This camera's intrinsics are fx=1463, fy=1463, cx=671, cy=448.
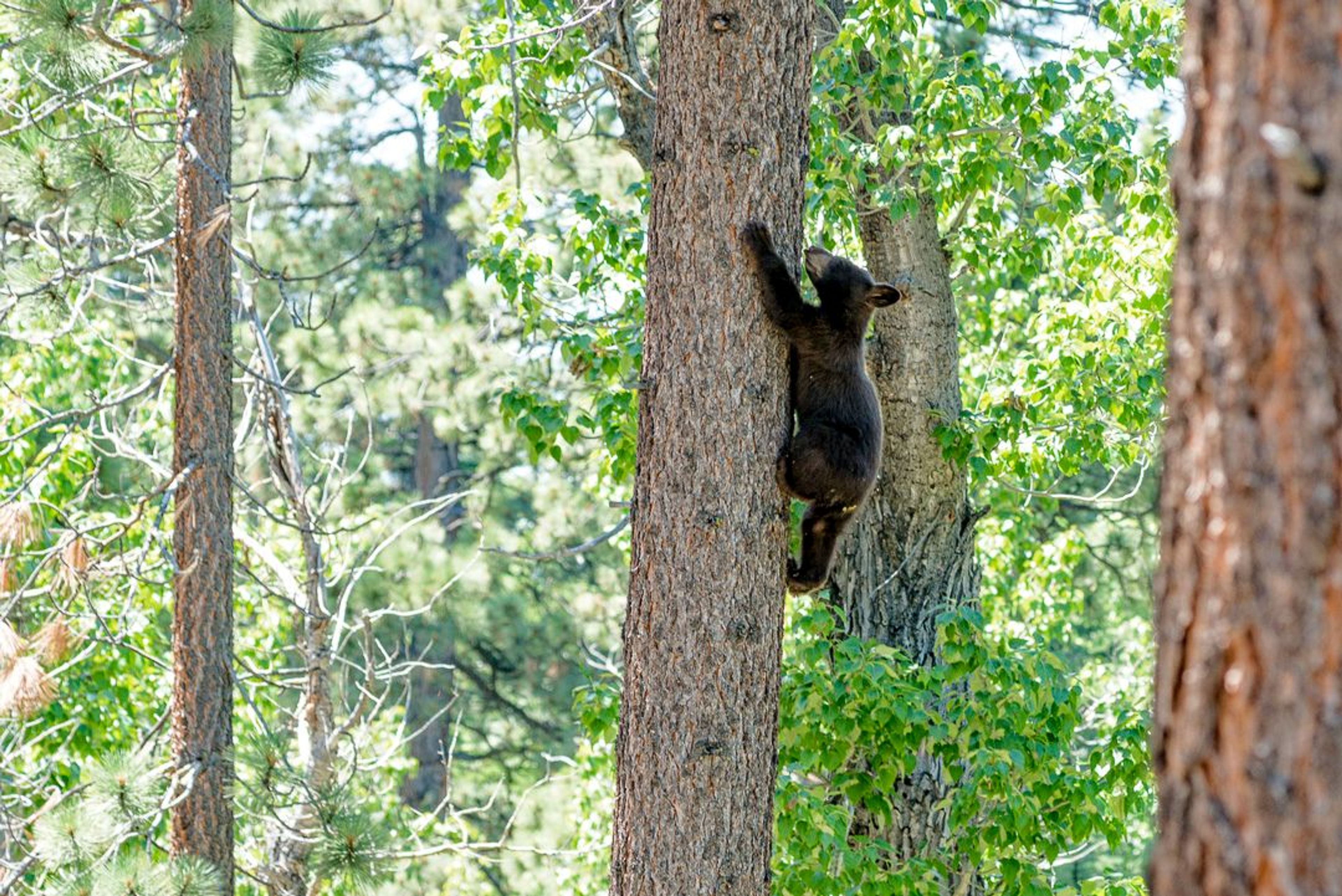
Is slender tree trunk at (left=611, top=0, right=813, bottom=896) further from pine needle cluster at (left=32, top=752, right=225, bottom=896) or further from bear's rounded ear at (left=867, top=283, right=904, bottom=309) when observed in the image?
pine needle cluster at (left=32, top=752, right=225, bottom=896)

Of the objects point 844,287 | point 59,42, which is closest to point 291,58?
point 59,42

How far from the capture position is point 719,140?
4.28 m

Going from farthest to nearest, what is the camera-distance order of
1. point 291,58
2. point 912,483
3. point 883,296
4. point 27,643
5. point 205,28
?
1. point 912,483
2. point 27,643
3. point 291,58
4. point 205,28
5. point 883,296

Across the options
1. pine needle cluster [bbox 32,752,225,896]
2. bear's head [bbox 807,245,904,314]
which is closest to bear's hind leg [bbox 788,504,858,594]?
bear's head [bbox 807,245,904,314]

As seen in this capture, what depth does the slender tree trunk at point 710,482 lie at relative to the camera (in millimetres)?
4145

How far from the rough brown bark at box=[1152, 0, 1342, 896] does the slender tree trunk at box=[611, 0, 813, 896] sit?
7.73 ft

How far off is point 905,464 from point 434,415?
9.50 metres

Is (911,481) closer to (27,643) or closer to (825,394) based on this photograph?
(825,394)

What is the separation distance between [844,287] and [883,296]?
0.17m

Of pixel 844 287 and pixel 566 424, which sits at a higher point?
pixel 844 287

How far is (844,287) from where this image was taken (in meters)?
5.55

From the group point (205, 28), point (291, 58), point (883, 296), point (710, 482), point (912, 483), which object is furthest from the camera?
point (912, 483)

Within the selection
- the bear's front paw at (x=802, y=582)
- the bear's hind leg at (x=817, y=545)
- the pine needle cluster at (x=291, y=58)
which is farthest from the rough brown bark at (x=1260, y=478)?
the pine needle cluster at (x=291, y=58)

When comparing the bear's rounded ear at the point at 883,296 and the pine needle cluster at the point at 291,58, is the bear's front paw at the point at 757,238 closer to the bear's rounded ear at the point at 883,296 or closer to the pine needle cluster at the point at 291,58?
the bear's rounded ear at the point at 883,296
